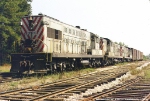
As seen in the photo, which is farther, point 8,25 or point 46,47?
point 8,25

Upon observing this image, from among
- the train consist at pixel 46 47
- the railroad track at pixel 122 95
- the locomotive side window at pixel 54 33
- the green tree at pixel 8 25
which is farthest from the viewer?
the green tree at pixel 8 25

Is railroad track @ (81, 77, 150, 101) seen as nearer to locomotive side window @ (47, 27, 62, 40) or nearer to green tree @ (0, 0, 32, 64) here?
locomotive side window @ (47, 27, 62, 40)

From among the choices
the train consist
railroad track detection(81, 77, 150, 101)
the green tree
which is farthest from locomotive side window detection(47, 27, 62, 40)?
the green tree

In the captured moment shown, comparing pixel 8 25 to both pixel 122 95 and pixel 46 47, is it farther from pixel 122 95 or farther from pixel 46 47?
pixel 122 95

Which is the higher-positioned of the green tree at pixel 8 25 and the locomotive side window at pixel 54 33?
the green tree at pixel 8 25

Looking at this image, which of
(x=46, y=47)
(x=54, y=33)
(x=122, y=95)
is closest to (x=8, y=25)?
(x=54, y=33)

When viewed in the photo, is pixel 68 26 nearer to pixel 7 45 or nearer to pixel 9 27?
pixel 9 27

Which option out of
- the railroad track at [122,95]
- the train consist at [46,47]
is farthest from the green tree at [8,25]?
the railroad track at [122,95]

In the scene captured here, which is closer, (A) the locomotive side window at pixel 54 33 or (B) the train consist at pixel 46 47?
(B) the train consist at pixel 46 47

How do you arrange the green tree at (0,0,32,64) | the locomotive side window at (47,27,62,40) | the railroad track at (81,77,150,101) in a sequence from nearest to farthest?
the railroad track at (81,77,150,101), the locomotive side window at (47,27,62,40), the green tree at (0,0,32,64)

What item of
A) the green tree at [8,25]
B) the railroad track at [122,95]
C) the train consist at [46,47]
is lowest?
the railroad track at [122,95]

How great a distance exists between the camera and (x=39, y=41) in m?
14.9

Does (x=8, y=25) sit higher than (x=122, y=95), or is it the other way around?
(x=8, y=25)

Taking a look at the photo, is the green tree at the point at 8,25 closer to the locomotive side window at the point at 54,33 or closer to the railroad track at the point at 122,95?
the locomotive side window at the point at 54,33
